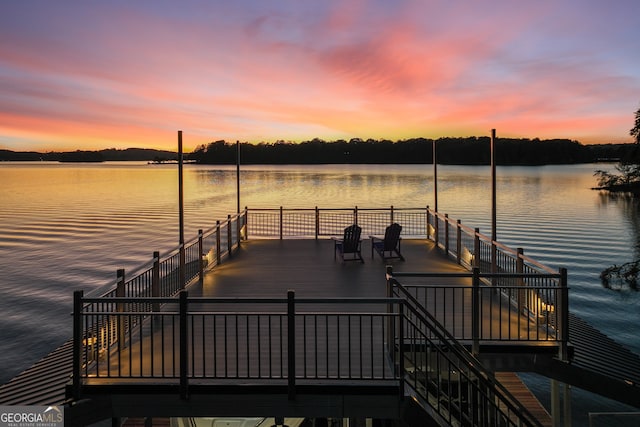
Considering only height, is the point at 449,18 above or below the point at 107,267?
above

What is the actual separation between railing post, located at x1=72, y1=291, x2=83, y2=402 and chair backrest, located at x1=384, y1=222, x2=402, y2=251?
8.62 meters

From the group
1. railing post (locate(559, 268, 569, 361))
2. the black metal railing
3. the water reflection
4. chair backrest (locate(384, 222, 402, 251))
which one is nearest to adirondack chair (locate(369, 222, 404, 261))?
chair backrest (locate(384, 222, 402, 251))

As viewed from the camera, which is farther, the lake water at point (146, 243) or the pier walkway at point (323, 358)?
the lake water at point (146, 243)

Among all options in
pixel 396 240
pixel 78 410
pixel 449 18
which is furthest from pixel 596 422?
pixel 449 18

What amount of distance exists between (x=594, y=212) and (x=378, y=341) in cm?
4851

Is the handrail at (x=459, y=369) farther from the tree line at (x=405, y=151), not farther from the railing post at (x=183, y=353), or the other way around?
the tree line at (x=405, y=151)

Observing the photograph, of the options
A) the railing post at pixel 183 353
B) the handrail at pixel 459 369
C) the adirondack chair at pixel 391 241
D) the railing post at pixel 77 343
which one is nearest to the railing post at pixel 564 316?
the handrail at pixel 459 369

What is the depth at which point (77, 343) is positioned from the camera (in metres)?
5.08

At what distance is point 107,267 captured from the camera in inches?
952

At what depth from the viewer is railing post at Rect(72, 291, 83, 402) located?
5062mm

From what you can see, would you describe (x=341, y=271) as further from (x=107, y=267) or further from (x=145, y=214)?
(x=145, y=214)

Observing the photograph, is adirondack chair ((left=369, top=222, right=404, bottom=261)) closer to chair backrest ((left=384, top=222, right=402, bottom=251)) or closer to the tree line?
chair backrest ((left=384, top=222, right=402, bottom=251))

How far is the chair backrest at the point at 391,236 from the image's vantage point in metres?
12.7

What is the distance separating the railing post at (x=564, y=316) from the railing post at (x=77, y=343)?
5458 mm
